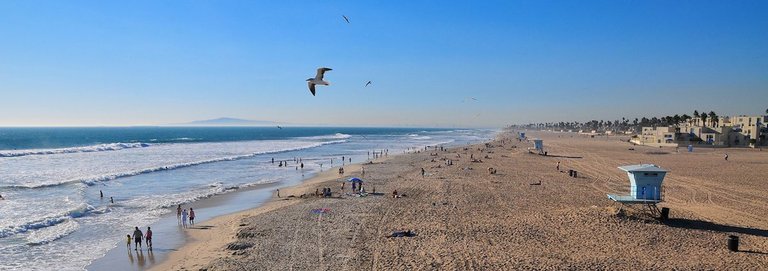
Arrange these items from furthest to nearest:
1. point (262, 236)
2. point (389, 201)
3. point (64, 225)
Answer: point (389, 201) < point (64, 225) < point (262, 236)

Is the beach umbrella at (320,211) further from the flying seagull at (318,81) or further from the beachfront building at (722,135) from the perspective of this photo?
the beachfront building at (722,135)

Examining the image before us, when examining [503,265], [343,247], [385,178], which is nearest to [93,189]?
[385,178]

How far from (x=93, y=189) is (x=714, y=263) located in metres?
32.6

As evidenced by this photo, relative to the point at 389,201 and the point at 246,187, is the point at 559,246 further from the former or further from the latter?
the point at 246,187

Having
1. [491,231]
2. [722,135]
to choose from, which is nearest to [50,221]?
[491,231]

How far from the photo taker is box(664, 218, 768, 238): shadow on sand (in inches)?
622

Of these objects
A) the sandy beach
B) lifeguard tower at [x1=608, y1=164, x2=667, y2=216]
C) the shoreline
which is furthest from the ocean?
lifeguard tower at [x1=608, y1=164, x2=667, y2=216]

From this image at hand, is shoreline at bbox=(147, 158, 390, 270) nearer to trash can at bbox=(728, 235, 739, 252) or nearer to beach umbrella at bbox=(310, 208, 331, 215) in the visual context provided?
beach umbrella at bbox=(310, 208, 331, 215)

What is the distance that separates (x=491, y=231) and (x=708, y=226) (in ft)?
25.1

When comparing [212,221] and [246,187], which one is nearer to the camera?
[212,221]

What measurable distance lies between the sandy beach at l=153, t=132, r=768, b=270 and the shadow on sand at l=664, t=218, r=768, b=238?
4 centimetres

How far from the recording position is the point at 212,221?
20.5 meters

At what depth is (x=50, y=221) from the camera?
20.0 m

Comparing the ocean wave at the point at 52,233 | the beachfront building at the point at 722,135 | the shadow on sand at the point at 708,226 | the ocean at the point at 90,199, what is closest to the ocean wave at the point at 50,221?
the ocean at the point at 90,199
